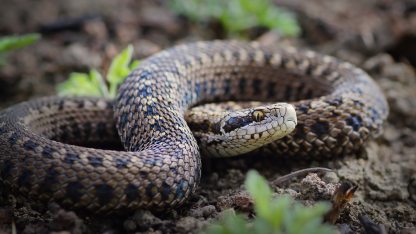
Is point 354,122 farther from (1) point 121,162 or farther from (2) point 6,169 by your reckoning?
(2) point 6,169

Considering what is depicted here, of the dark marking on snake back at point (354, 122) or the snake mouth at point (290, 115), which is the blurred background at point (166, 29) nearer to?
the dark marking on snake back at point (354, 122)

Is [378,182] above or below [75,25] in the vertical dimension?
below

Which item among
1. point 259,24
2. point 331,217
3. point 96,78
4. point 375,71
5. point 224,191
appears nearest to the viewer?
point 331,217

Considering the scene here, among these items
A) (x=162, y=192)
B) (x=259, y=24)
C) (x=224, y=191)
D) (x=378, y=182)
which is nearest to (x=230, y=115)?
(x=224, y=191)

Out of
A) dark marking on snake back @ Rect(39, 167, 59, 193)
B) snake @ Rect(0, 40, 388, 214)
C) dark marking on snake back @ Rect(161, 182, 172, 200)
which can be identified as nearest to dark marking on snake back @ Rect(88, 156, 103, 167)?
snake @ Rect(0, 40, 388, 214)

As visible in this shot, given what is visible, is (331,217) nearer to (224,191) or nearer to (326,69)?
(224,191)
